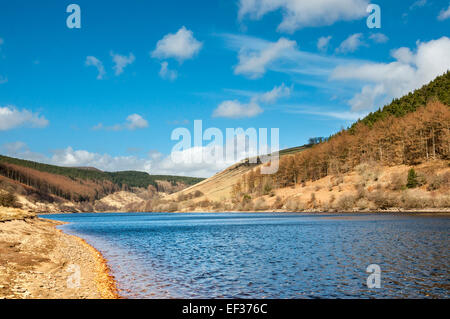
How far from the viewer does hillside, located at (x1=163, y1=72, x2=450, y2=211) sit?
102 m

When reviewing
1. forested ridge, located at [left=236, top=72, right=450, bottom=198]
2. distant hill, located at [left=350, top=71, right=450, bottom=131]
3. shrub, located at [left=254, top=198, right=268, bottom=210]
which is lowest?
shrub, located at [left=254, top=198, right=268, bottom=210]

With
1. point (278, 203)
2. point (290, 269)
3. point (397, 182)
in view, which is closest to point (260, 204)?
point (278, 203)

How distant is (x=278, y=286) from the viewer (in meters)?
21.2

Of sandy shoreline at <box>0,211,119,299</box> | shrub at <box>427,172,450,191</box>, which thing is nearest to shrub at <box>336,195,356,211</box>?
shrub at <box>427,172,450,191</box>

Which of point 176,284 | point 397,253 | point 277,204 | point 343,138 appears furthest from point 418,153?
point 176,284

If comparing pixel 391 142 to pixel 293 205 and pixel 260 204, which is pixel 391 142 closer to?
pixel 293 205

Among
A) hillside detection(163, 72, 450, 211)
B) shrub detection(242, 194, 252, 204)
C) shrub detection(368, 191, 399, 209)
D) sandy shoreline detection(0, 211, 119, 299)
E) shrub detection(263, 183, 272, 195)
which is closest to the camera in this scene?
sandy shoreline detection(0, 211, 119, 299)

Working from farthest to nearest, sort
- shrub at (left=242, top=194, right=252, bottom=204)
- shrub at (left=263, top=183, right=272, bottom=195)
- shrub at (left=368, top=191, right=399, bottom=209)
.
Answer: shrub at (left=242, top=194, right=252, bottom=204), shrub at (left=263, top=183, right=272, bottom=195), shrub at (left=368, top=191, right=399, bottom=209)

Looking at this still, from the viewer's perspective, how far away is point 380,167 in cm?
13088

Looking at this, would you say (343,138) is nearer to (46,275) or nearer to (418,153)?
(418,153)

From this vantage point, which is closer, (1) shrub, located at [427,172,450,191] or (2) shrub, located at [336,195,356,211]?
(1) shrub, located at [427,172,450,191]

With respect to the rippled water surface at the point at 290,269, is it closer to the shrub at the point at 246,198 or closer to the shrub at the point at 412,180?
the shrub at the point at 412,180

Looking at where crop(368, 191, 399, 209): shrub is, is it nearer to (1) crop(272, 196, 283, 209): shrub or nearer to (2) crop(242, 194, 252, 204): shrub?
(1) crop(272, 196, 283, 209): shrub
